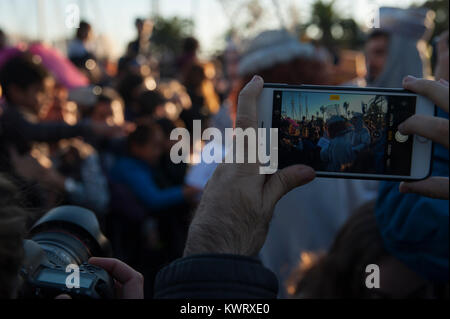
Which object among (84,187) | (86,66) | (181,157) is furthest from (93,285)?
Answer: (86,66)

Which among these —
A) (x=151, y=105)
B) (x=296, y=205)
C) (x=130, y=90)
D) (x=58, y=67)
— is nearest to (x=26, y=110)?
(x=151, y=105)

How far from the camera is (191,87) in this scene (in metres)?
5.05

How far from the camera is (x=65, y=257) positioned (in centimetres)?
88

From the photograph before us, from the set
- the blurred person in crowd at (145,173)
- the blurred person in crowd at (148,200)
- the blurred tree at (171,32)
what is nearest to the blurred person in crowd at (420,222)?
the blurred person in crowd at (148,200)

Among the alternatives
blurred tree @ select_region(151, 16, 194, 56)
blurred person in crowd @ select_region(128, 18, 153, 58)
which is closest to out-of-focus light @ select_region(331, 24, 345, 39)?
blurred tree @ select_region(151, 16, 194, 56)

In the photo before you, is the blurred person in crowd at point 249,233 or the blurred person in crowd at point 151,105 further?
the blurred person in crowd at point 151,105

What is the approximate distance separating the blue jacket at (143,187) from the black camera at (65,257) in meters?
2.03

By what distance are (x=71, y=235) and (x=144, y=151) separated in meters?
2.26

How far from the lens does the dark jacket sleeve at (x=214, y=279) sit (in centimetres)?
84

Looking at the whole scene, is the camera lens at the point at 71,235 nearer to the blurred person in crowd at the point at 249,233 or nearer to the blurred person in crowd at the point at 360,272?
the blurred person in crowd at the point at 249,233

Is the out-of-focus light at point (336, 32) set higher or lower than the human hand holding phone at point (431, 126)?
higher

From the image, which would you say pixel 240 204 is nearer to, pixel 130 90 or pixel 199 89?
pixel 130 90
